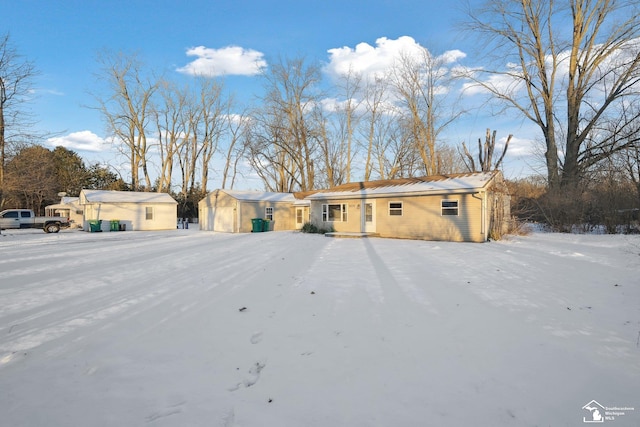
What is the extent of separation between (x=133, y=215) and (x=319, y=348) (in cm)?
2717

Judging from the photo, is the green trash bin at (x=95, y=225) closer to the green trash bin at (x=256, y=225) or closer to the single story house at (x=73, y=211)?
the single story house at (x=73, y=211)

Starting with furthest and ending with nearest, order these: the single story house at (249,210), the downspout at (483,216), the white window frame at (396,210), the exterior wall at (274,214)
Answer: the single story house at (249,210) < the exterior wall at (274,214) < the white window frame at (396,210) < the downspout at (483,216)

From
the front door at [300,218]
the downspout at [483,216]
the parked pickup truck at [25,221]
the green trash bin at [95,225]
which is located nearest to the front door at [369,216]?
the downspout at [483,216]

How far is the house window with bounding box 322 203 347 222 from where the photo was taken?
64.5 feet

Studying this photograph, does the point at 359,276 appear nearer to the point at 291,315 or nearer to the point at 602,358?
the point at 291,315

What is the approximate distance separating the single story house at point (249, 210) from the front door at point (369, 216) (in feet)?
22.2

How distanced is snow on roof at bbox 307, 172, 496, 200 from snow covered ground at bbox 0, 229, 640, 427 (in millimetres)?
7636

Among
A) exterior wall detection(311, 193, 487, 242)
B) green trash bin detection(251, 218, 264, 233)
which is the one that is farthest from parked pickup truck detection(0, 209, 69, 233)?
exterior wall detection(311, 193, 487, 242)

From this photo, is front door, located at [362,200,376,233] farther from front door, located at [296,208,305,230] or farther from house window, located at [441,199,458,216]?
front door, located at [296,208,305,230]

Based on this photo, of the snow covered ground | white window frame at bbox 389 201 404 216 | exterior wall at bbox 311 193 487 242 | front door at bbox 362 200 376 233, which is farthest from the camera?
front door at bbox 362 200 376 233

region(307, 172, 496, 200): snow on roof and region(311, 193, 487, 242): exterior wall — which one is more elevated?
region(307, 172, 496, 200): snow on roof

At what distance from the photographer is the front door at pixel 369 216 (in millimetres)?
18203

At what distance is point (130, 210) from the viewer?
1044 inches

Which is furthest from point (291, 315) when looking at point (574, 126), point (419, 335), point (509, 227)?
point (574, 126)
